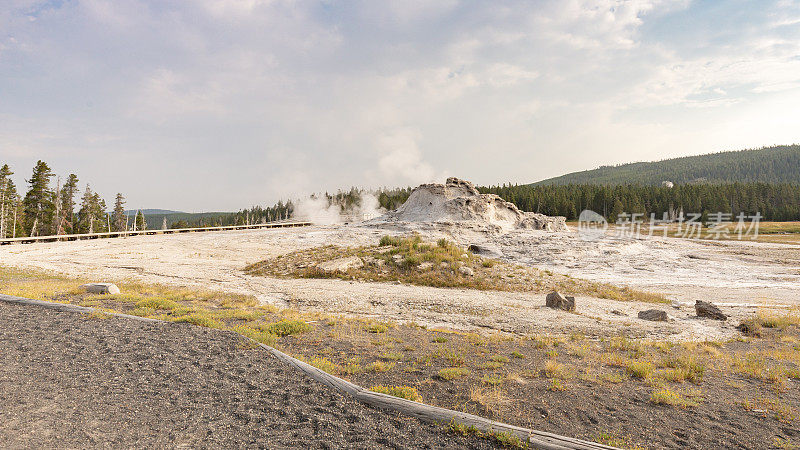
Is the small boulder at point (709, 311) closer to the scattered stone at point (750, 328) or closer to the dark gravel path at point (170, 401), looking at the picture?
the scattered stone at point (750, 328)

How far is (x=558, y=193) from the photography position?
117 m

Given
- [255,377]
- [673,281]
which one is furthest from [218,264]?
[673,281]

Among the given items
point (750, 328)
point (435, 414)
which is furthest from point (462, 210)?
point (435, 414)

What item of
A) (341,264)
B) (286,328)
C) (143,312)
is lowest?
(286,328)

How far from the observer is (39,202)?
61.6m

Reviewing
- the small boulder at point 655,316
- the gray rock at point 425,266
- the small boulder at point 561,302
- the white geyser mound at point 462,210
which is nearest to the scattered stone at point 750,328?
the small boulder at point 655,316

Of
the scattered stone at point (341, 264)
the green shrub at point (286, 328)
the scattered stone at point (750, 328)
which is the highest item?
the scattered stone at point (341, 264)

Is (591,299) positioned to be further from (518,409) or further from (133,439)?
(133,439)

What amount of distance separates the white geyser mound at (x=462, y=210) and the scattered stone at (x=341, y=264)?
88.5ft

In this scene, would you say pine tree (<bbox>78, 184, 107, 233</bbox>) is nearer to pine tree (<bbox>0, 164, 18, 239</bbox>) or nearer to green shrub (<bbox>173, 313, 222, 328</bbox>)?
pine tree (<bbox>0, 164, 18, 239</bbox>)

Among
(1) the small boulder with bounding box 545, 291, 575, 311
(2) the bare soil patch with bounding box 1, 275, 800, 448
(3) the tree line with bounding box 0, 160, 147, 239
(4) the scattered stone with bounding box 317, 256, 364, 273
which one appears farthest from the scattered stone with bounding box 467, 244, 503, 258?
(3) the tree line with bounding box 0, 160, 147, 239

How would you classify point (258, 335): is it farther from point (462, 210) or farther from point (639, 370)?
point (462, 210)

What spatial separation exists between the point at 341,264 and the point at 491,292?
36.8 feet

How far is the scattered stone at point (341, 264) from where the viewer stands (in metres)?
25.5
